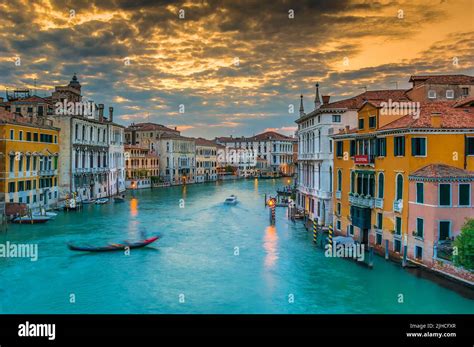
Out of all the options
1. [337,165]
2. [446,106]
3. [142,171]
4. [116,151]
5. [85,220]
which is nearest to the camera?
[446,106]

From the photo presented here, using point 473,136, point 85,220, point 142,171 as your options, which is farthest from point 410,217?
point 142,171

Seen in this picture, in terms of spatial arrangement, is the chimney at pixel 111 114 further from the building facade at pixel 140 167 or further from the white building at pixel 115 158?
the building facade at pixel 140 167

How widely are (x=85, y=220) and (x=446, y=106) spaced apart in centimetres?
1635

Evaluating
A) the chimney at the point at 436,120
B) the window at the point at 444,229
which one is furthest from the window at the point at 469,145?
the window at the point at 444,229

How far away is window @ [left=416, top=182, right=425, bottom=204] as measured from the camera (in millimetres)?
11078

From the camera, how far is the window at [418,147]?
37.4ft

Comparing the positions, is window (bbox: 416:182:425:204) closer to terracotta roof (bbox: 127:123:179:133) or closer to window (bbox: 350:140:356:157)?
window (bbox: 350:140:356:157)

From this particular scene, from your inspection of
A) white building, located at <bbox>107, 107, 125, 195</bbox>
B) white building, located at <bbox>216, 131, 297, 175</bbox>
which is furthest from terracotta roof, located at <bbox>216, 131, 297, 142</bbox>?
white building, located at <bbox>107, 107, 125, 195</bbox>

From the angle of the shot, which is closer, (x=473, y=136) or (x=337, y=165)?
(x=473, y=136)

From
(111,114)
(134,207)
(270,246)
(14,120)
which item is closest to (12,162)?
(14,120)

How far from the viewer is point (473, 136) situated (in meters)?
11.2

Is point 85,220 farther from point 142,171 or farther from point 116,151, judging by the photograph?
point 142,171

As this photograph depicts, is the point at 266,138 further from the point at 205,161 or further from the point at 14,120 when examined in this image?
the point at 14,120

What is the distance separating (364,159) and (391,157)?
131cm
